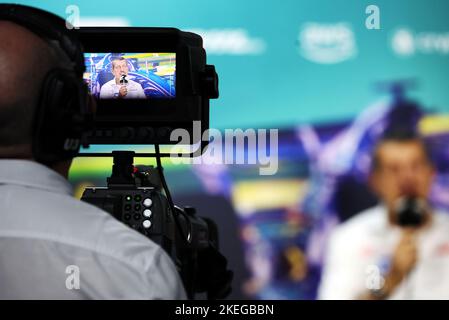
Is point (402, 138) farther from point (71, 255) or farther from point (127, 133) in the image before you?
point (71, 255)

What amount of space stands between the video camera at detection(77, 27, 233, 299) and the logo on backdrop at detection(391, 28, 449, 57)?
2021 mm

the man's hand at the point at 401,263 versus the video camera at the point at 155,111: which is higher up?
the video camera at the point at 155,111

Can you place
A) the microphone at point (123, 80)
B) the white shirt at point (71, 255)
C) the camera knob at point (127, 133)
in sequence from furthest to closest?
the microphone at point (123, 80), the camera knob at point (127, 133), the white shirt at point (71, 255)

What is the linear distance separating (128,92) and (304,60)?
1.89 meters

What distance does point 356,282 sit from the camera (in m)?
3.37

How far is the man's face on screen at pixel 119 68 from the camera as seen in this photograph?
1.63 metres

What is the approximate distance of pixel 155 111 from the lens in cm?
155

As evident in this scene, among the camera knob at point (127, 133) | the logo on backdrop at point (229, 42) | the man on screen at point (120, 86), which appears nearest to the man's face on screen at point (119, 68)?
the man on screen at point (120, 86)

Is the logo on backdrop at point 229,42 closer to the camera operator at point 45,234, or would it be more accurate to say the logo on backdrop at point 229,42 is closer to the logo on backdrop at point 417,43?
the logo on backdrop at point 417,43

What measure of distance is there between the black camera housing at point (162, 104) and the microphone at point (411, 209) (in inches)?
82.7

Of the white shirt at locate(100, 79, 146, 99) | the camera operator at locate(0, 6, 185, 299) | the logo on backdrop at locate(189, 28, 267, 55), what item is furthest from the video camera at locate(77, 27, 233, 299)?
the logo on backdrop at locate(189, 28, 267, 55)

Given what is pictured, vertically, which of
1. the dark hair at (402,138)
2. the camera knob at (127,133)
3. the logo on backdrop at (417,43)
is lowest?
the dark hair at (402,138)

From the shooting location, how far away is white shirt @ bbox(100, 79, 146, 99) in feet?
5.23
